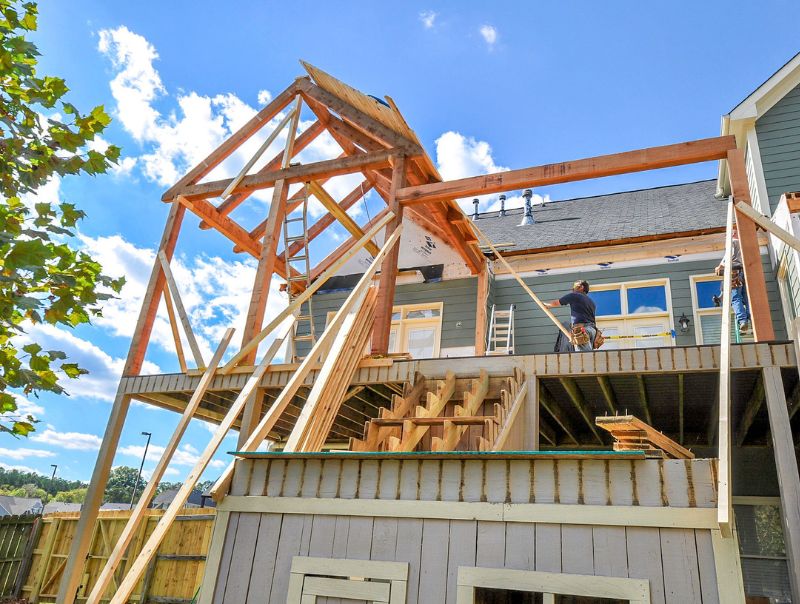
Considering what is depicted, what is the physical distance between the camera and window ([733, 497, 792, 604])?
8922 millimetres

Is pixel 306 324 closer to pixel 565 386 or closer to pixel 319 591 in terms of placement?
pixel 565 386

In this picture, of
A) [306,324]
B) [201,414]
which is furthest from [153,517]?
[306,324]

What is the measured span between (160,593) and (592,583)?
10.6 metres

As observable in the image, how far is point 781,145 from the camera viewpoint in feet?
35.0

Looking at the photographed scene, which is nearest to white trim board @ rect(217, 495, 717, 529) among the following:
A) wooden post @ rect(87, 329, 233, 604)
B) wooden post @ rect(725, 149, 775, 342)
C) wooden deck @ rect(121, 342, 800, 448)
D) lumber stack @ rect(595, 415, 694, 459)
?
lumber stack @ rect(595, 415, 694, 459)

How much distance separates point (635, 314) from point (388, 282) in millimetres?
5396

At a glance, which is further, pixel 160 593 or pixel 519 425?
pixel 160 593

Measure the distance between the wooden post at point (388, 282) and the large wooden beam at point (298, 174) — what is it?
1.47 feet

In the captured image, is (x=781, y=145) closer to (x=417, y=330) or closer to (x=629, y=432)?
(x=417, y=330)

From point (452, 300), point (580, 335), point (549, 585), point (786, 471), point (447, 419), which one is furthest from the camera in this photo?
point (452, 300)

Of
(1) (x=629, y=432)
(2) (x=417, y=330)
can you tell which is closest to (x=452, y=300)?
(2) (x=417, y=330)

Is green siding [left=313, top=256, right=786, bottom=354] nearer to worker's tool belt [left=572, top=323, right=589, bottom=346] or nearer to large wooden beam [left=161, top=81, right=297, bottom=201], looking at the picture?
worker's tool belt [left=572, top=323, right=589, bottom=346]

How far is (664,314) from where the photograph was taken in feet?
35.6

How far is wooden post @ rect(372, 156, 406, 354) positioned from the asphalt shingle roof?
426 centimetres
